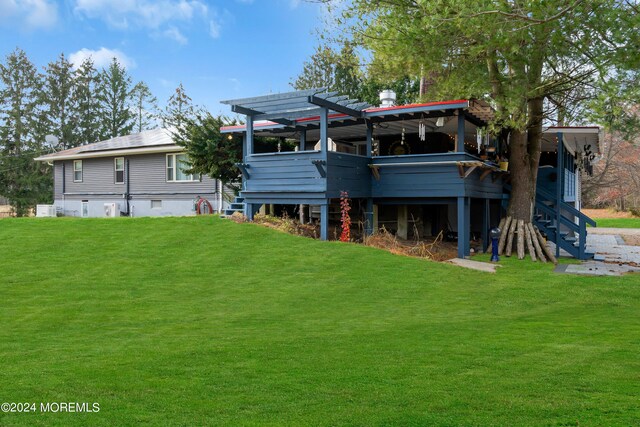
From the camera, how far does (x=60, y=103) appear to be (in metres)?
46.6

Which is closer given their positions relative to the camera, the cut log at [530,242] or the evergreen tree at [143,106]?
the cut log at [530,242]

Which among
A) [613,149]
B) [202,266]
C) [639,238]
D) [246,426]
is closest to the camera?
[246,426]

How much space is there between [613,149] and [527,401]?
48551 mm

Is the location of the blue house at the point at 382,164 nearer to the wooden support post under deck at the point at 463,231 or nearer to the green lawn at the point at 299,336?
the wooden support post under deck at the point at 463,231

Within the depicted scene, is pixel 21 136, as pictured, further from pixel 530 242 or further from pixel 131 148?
pixel 530 242

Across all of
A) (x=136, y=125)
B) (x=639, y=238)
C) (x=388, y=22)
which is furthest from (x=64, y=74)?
(x=639, y=238)

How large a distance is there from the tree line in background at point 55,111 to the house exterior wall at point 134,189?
12.1 meters

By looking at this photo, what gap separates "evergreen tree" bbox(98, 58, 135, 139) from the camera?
48281 millimetres

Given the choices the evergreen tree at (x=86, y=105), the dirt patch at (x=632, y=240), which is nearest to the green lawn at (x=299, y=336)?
the dirt patch at (x=632, y=240)

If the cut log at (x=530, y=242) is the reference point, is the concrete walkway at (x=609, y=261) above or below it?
below

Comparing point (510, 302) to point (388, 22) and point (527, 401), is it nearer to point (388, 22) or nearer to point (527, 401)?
point (527, 401)

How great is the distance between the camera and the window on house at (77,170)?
1049 inches

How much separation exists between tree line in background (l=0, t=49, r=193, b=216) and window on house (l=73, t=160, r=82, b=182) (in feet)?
37.9

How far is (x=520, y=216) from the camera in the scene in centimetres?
1543
